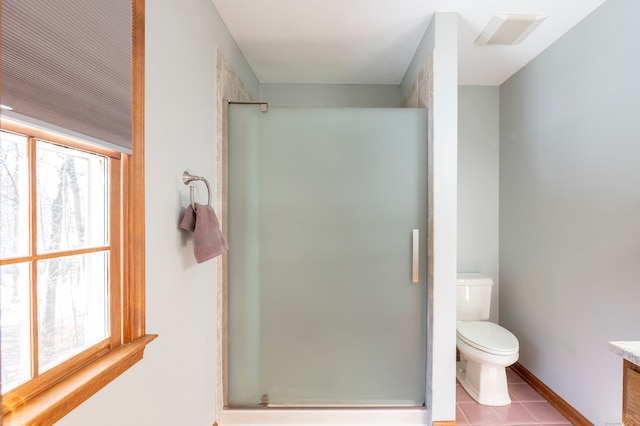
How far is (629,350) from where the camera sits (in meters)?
0.93

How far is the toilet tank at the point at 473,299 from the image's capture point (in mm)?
2469

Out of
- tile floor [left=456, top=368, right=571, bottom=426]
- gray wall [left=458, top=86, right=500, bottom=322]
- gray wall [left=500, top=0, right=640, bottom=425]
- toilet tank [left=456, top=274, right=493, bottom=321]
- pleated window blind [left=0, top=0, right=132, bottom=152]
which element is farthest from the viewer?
gray wall [left=458, top=86, right=500, bottom=322]

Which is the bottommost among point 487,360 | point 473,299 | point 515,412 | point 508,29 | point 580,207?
point 515,412

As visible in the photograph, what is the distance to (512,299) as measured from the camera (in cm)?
260

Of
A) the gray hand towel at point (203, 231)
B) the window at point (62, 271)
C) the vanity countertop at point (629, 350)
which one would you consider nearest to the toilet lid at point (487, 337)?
the vanity countertop at point (629, 350)

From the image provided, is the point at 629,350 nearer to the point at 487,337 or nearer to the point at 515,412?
the point at 487,337

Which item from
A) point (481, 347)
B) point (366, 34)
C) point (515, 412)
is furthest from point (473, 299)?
point (366, 34)

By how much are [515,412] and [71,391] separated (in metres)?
2.46

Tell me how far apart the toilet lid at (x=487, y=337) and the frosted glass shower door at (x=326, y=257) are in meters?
0.47

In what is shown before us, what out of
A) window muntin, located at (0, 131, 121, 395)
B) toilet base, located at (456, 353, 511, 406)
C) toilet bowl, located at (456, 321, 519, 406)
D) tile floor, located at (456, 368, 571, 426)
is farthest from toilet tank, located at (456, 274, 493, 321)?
window muntin, located at (0, 131, 121, 395)

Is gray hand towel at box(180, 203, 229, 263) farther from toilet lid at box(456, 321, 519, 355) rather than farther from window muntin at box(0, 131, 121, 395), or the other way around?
toilet lid at box(456, 321, 519, 355)

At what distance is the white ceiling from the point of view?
170 cm

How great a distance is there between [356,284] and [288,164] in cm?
85

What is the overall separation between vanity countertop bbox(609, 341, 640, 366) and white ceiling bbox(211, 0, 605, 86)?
1688 mm
